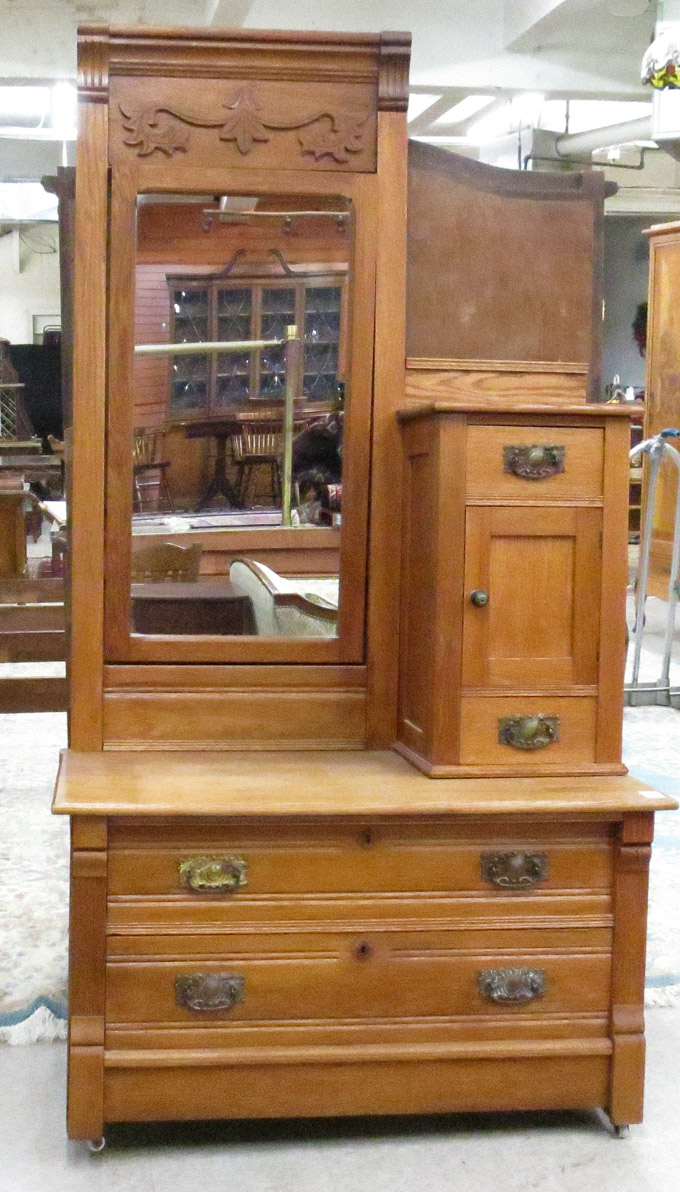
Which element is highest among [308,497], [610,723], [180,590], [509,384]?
[509,384]

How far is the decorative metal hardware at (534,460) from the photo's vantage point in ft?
7.55

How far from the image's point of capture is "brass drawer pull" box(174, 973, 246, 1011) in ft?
7.29

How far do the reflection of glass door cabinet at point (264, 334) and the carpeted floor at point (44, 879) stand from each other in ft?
4.46

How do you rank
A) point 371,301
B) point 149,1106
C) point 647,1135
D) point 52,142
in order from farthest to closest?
point 52,142 < point 371,301 < point 647,1135 < point 149,1106

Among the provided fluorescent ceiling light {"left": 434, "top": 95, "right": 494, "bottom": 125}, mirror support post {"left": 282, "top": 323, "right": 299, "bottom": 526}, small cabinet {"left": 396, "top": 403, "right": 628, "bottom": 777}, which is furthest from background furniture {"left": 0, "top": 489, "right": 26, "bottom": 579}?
small cabinet {"left": 396, "top": 403, "right": 628, "bottom": 777}

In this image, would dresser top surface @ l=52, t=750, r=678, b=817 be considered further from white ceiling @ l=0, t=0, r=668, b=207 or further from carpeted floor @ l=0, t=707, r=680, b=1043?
white ceiling @ l=0, t=0, r=668, b=207

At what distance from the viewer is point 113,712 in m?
2.51

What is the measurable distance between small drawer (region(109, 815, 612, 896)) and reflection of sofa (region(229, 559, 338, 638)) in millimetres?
498

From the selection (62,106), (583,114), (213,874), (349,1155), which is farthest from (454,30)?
(349,1155)

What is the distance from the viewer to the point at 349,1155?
89.4 inches

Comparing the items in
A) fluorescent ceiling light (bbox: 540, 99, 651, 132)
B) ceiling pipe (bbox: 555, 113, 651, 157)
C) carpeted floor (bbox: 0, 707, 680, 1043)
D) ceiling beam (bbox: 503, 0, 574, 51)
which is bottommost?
carpeted floor (bbox: 0, 707, 680, 1043)

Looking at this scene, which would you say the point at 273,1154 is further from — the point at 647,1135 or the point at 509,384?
the point at 509,384

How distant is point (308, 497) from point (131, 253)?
567mm

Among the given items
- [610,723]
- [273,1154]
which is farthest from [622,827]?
[273,1154]
